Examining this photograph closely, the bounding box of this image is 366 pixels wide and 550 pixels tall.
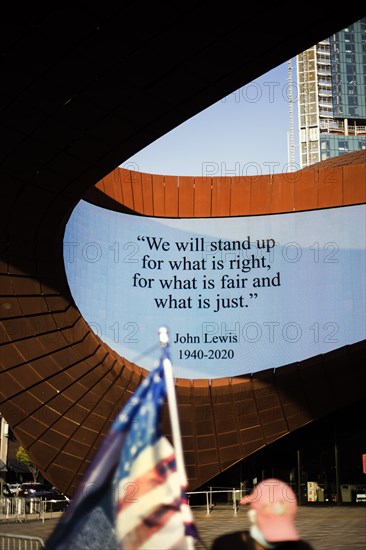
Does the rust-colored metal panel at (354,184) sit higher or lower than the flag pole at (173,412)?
higher

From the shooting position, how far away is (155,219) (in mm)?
27031

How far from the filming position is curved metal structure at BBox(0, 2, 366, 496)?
10.6 meters

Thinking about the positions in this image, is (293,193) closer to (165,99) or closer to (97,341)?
(97,341)

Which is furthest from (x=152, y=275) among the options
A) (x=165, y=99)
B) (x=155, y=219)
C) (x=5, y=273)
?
(x=165, y=99)

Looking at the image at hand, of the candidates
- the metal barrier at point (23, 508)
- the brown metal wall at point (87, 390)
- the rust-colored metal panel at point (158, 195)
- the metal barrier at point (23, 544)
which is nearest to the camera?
the metal barrier at point (23, 544)

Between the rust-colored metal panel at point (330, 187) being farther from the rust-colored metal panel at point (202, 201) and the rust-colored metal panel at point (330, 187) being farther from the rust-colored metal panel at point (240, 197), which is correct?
the rust-colored metal panel at point (202, 201)

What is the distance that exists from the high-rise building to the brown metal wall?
110298 mm

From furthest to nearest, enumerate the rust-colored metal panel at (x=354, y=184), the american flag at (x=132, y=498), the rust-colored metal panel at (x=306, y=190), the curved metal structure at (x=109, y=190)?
the rust-colored metal panel at (x=306, y=190) < the rust-colored metal panel at (x=354, y=184) < the curved metal structure at (x=109, y=190) < the american flag at (x=132, y=498)

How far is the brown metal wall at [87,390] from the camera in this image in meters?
18.4

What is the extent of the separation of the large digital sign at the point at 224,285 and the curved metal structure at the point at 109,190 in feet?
2.60

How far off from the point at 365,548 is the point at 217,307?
1466 cm

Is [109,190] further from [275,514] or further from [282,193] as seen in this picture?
[275,514]

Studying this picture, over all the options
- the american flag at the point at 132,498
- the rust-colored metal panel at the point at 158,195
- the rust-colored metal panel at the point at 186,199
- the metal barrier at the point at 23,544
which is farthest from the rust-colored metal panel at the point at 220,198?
the american flag at the point at 132,498

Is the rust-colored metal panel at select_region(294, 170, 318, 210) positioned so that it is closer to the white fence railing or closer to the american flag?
the white fence railing
